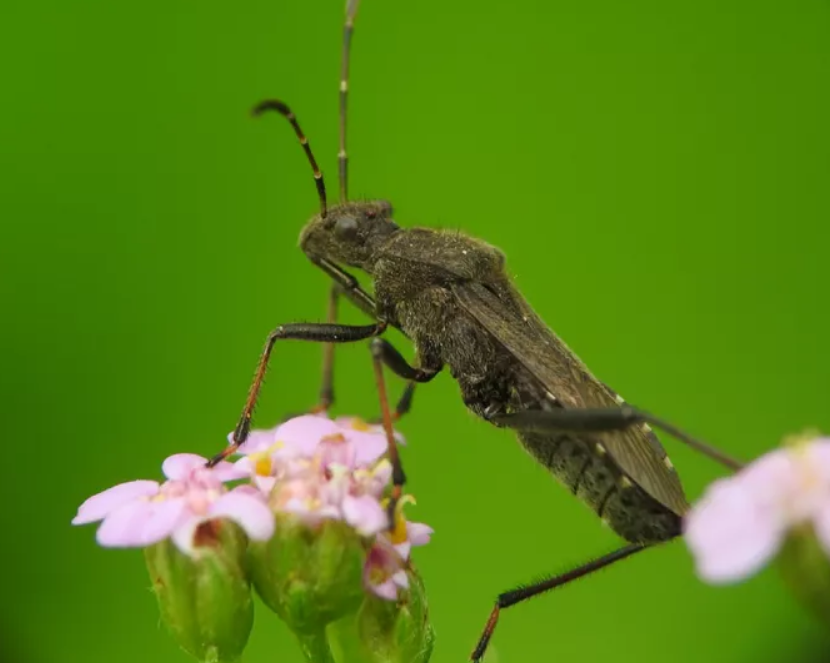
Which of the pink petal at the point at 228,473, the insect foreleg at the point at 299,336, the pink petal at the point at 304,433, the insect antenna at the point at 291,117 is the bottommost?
the pink petal at the point at 228,473

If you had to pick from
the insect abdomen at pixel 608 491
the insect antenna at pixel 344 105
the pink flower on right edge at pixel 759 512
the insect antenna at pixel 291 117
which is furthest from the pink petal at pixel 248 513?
the insect antenna at pixel 344 105

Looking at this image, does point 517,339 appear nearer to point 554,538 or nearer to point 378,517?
point 378,517

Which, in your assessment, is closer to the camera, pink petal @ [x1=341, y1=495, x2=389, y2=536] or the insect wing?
pink petal @ [x1=341, y1=495, x2=389, y2=536]

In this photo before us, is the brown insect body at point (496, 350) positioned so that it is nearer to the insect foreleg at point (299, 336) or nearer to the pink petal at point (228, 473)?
the insect foreleg at point (299, 336)

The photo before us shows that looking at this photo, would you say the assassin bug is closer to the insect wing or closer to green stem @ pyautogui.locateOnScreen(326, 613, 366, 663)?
the insect wing

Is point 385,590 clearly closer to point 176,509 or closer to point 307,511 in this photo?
point 307,511

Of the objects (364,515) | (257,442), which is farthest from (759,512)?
(257,442)

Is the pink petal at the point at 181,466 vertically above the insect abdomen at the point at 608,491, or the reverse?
the insect abdomen at the point at 608,491

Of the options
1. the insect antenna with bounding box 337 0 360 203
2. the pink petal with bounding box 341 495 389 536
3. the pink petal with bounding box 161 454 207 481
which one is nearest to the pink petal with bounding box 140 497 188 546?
the pink petal with bounding box 161 454 207 481
